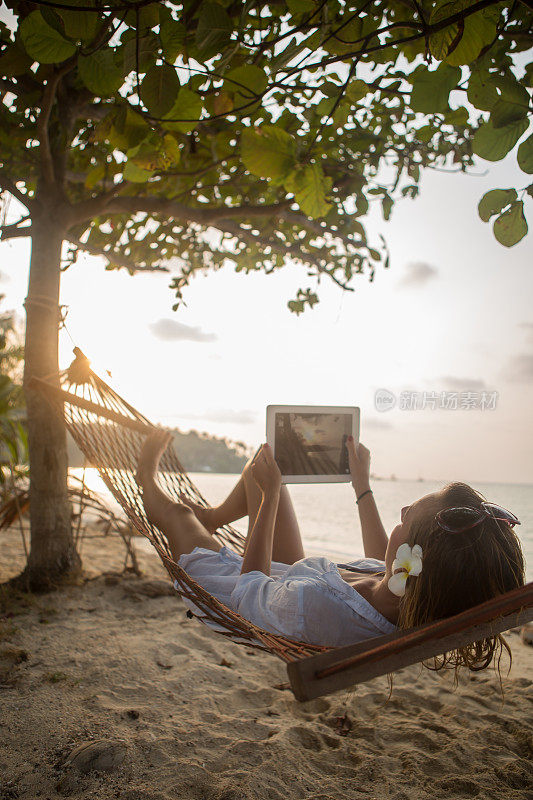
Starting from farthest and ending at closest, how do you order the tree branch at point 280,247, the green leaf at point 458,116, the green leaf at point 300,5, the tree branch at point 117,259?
the tree branch at point 117,259, the tree branch at point 280,247, the green leaf at point 458,116, the green leaf at point 300,5

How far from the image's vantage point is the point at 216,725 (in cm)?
151

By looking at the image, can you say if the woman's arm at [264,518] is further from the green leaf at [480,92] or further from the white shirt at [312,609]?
the green leaf at [480,92]

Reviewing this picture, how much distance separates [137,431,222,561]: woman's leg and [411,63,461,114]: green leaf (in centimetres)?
139

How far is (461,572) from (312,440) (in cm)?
59

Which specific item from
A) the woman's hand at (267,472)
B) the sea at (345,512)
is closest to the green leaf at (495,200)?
the woman's hand at (267,472)

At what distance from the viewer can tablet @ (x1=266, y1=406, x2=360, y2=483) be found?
1.45m

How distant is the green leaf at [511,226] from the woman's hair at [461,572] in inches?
22.4

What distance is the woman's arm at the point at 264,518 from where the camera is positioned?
1.37m

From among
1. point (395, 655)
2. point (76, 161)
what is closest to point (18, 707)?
point (395, 655)

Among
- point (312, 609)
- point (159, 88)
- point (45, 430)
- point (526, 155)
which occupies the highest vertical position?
point (159, 88)

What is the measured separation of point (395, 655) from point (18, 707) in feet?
4.10

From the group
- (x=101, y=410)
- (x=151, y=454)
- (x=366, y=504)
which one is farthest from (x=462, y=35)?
(x=101, y=410)

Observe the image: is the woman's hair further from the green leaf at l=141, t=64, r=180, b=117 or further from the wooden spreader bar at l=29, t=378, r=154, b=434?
the wooden spreader bar at l=29, t=378, r=154, b=434

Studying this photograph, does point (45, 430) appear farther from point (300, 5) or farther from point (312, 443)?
point (300, 5)
